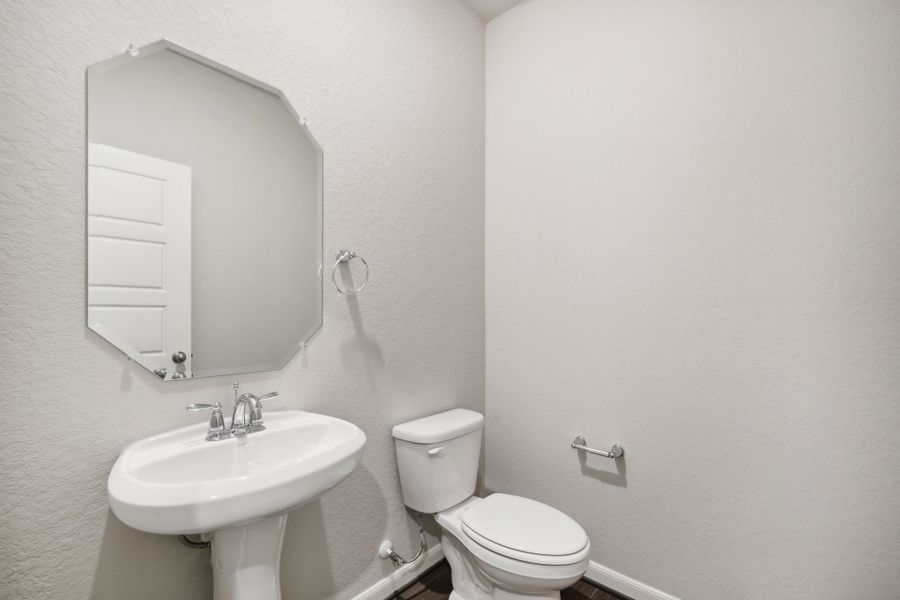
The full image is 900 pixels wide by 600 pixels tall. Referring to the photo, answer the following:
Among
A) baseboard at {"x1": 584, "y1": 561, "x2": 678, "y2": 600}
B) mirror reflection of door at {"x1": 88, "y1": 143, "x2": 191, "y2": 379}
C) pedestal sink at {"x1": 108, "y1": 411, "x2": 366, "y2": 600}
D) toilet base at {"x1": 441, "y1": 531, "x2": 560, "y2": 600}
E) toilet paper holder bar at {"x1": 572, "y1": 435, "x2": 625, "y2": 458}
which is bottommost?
baseboard at {"x1": 584, "y1": 561, "x2": 678, "y2": 600}

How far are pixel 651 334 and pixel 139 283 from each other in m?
1.65

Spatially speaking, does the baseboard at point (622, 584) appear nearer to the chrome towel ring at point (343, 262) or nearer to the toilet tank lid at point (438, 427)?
the toilet tank lid at point (438, 427)

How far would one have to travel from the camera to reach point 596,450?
5.46ft

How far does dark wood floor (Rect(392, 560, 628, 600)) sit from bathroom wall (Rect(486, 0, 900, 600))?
145 millimetres

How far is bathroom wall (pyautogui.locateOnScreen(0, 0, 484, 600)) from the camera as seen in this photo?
90 centimetres

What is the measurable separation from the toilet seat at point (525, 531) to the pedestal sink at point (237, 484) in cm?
59

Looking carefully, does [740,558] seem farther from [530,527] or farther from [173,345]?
[173,345]

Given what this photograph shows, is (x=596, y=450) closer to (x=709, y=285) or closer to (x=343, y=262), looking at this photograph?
(x=709, y=285)

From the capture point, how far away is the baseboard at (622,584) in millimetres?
1560

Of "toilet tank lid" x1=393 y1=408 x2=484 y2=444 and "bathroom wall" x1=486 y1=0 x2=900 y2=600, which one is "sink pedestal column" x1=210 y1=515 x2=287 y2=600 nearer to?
"toilet tank lid" x1=393 y1=408 x2=484 y2=444

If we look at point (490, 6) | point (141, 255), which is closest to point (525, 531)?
point (141, 255)

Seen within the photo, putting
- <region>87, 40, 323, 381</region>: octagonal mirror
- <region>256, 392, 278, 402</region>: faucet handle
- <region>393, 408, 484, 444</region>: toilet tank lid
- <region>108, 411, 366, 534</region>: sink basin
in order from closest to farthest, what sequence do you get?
1. <region>108, 411, 366, 534</region>: sink basin
2. <region>87, 40, 323, 381</region>: octagonal mirror
3. <region>256, 392, 278, 402</region>: faucet handle
4. <region>393, 408, 484, 444</region>: toilet tank lid

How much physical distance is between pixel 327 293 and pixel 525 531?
1.03 meters

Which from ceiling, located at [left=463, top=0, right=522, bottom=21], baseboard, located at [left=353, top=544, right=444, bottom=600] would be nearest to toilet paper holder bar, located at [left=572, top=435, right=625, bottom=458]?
baseboard, located at [left=353, top=544, right=444, bottom=600]
